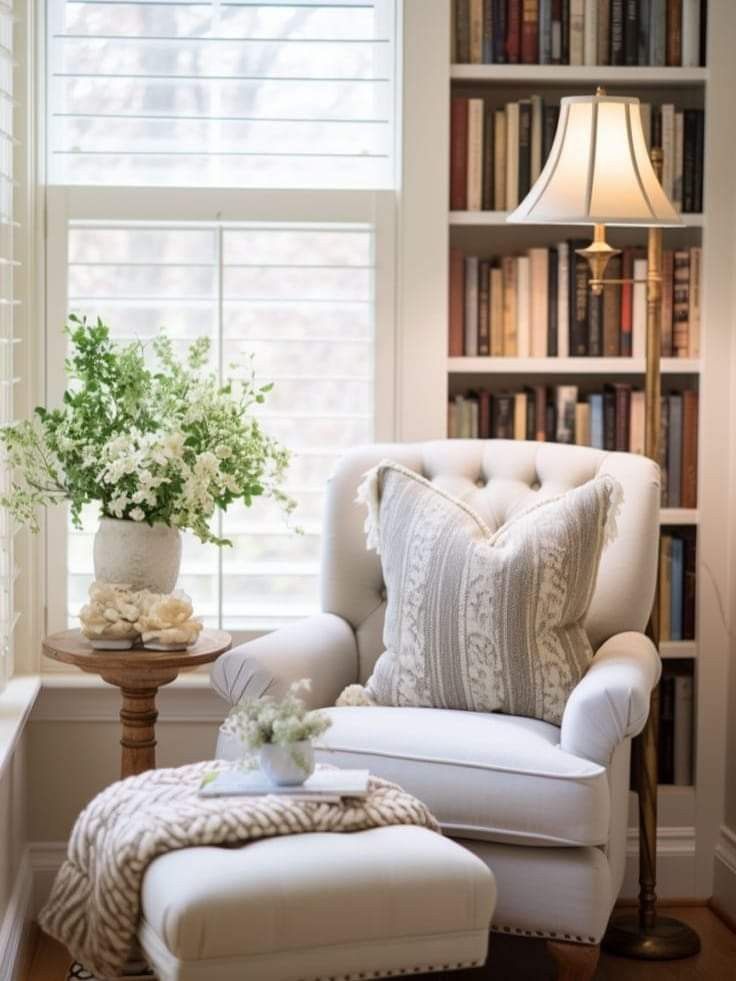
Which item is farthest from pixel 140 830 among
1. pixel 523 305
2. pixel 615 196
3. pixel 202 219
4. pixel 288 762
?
pixel 523 305

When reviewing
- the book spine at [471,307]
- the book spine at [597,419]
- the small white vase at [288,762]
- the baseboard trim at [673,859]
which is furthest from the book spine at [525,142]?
the small white vase at [288,762]

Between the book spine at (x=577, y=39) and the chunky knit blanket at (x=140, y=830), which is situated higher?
the book spine at (x=577, y=39)

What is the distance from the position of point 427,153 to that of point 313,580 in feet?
3.43

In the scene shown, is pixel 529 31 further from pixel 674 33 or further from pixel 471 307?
pixel 471 307

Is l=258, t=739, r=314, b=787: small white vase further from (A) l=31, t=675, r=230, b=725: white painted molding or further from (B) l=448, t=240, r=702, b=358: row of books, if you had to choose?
(B) l=448, t=240, r=702, b=358: row of books

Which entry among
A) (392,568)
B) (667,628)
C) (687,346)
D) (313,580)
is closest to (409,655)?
(392,568)

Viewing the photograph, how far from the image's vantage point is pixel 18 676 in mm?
3396

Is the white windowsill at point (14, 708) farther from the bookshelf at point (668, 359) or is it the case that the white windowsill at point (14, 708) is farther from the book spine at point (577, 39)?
the book spine at point (577, 39)

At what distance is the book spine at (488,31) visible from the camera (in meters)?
3.49

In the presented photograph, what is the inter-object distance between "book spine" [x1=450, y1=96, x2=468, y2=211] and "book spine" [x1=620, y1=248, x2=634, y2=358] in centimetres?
42

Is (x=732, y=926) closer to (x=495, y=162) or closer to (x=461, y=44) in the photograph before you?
(x=495, y=162)

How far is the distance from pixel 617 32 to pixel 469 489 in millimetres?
1166

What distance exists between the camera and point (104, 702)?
3.42 meters

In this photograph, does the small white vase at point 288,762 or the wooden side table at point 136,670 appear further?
the wooden side table at point 136,670
